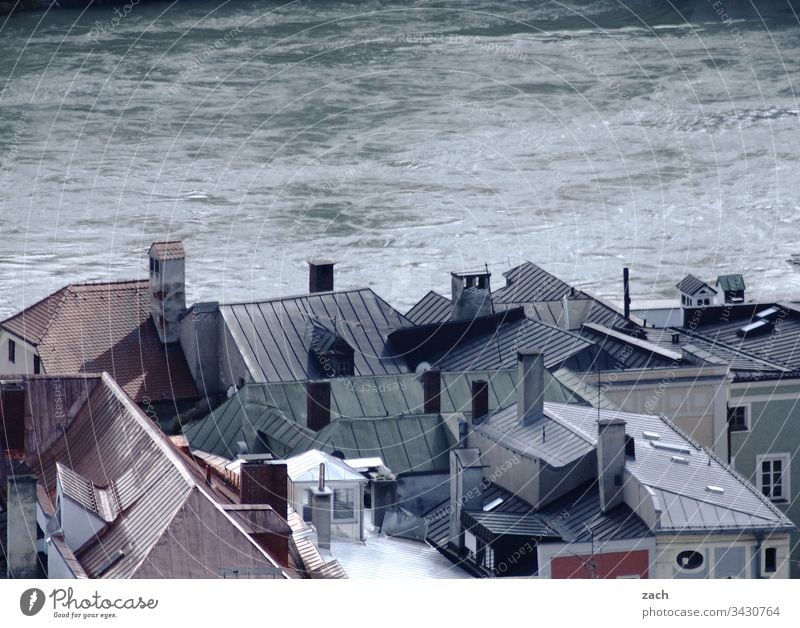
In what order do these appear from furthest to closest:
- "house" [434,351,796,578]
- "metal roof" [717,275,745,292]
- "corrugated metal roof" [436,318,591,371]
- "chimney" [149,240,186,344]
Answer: "metal roof" [717,275,745,292] < "chimney" [149,240,186,344] < "corrugated metal roof" [436,318,591,371] < "house" [434,351,796,578]

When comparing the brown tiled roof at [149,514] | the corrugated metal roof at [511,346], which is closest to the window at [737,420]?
the corrugated metal roof at [511,346]

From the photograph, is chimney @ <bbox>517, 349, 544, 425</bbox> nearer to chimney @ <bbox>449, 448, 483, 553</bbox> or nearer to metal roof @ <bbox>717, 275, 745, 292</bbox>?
chimney @ <bbox>449, 448, 483, 553</bbox>

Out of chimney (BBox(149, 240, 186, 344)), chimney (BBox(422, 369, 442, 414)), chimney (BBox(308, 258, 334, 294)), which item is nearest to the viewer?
chimney (BBox(422, 369, 442, 414))

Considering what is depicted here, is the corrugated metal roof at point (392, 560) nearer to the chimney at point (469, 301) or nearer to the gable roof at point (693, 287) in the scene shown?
the chimney at point (469, 301)

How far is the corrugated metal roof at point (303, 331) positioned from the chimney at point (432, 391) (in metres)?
1.10

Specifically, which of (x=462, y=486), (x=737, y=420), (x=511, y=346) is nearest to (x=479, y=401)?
(x=462, y=486)

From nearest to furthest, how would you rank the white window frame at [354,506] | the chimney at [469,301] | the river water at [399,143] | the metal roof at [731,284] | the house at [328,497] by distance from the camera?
the house at [328,497] → the white window frame at [354,506] → the chimney at [469,301] → the metal roof at [731,284] → the river water at [399,143]

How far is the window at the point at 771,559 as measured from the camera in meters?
12.8

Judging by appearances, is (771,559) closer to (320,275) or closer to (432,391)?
(432,391)

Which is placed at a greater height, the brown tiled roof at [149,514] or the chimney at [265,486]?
the brown tiled roof at [149,514]

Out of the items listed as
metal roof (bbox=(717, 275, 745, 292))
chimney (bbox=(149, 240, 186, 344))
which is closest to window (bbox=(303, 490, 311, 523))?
chimney (bbox=(149, 240, 186, 344))

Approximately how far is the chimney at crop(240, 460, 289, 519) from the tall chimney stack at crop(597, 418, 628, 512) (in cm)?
175

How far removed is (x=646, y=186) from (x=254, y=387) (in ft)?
56.0

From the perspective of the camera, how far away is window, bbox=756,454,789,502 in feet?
54.3
